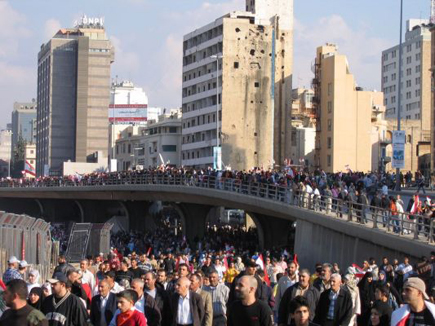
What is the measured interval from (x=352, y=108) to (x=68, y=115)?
7036 centimetres

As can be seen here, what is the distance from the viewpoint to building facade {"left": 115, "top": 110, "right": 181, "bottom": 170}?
11194cm

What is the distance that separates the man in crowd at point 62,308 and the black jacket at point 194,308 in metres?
1.56

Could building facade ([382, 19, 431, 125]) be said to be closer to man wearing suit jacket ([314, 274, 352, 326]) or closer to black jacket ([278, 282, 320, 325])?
black jacket ([278, 282, 320, 325])

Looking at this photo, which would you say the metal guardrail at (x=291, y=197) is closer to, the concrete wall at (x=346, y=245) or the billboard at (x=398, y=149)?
the concrete wall at (x=346, y=245)

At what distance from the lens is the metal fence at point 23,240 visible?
2144cm

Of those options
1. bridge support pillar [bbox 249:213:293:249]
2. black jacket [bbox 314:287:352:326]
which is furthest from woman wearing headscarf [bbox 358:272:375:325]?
bridge support pillar [bbox 249:213:293:249]

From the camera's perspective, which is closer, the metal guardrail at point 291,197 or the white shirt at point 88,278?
the white shirt at point 88,278

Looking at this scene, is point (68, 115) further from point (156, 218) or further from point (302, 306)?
point (302, 306)

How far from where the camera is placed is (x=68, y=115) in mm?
154250

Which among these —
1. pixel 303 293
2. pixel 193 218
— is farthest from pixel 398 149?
pixel 193 218

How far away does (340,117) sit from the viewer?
92625mm

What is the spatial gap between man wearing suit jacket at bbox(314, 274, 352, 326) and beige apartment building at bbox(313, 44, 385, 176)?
80.0 meters

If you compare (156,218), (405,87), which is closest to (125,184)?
(156,218)

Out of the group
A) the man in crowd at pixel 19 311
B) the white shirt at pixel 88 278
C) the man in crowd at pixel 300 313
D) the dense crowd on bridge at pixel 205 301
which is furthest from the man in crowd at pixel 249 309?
the white shirt at pixel 88 278
